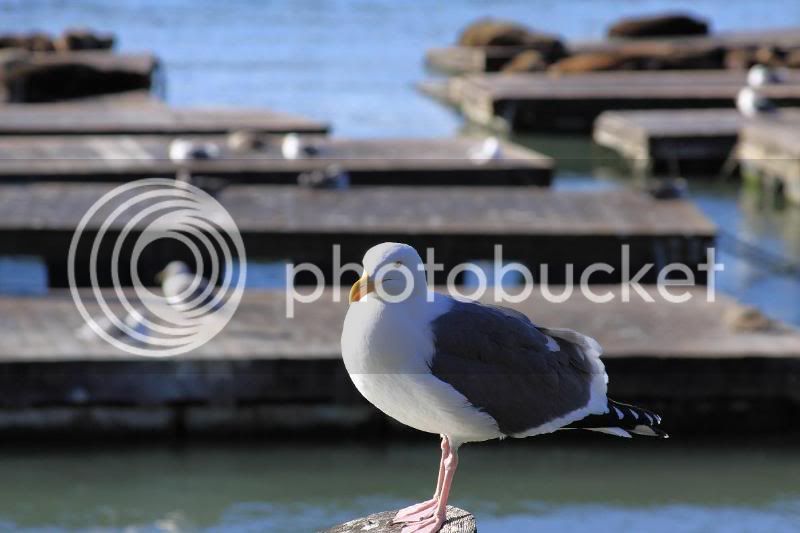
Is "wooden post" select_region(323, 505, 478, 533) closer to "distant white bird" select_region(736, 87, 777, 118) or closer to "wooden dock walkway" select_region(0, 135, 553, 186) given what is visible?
"wooden dock walkway" select_region(0, 135, 553, 186)

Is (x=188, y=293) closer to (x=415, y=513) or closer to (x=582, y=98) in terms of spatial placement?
(x=415, y=513)

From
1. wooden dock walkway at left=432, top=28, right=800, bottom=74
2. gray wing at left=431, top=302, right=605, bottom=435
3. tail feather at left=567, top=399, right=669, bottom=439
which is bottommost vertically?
tail feather at left=567, top=399, right=669, bottom=439

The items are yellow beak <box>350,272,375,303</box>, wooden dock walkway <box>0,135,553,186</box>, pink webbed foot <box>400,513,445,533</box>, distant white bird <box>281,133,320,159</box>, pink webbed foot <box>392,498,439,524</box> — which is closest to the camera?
yellow beak <box>350,272,375,303</box>

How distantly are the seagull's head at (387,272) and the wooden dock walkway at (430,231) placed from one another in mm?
6056

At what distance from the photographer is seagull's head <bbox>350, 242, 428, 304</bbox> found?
3615 mm

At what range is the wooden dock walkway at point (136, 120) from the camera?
15.6 m

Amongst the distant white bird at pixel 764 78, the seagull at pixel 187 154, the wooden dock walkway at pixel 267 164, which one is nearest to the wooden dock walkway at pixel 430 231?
the wooden dock walkway at pixel 267 164

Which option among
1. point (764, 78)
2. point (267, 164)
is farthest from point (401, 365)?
point (764, 78)

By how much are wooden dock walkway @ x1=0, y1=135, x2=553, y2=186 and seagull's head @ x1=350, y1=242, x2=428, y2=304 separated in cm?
861

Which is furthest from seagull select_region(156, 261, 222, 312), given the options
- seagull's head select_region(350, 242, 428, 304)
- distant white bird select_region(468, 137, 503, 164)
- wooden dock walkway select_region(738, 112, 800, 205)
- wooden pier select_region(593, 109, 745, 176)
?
wooden pier select_region(593, 109, 745, 176)

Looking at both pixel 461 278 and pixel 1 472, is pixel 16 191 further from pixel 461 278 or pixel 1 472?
pixel 1 472

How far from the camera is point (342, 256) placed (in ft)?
32.3

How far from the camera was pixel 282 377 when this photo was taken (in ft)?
23.6

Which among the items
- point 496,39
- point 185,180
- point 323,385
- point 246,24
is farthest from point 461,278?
point 246,24
